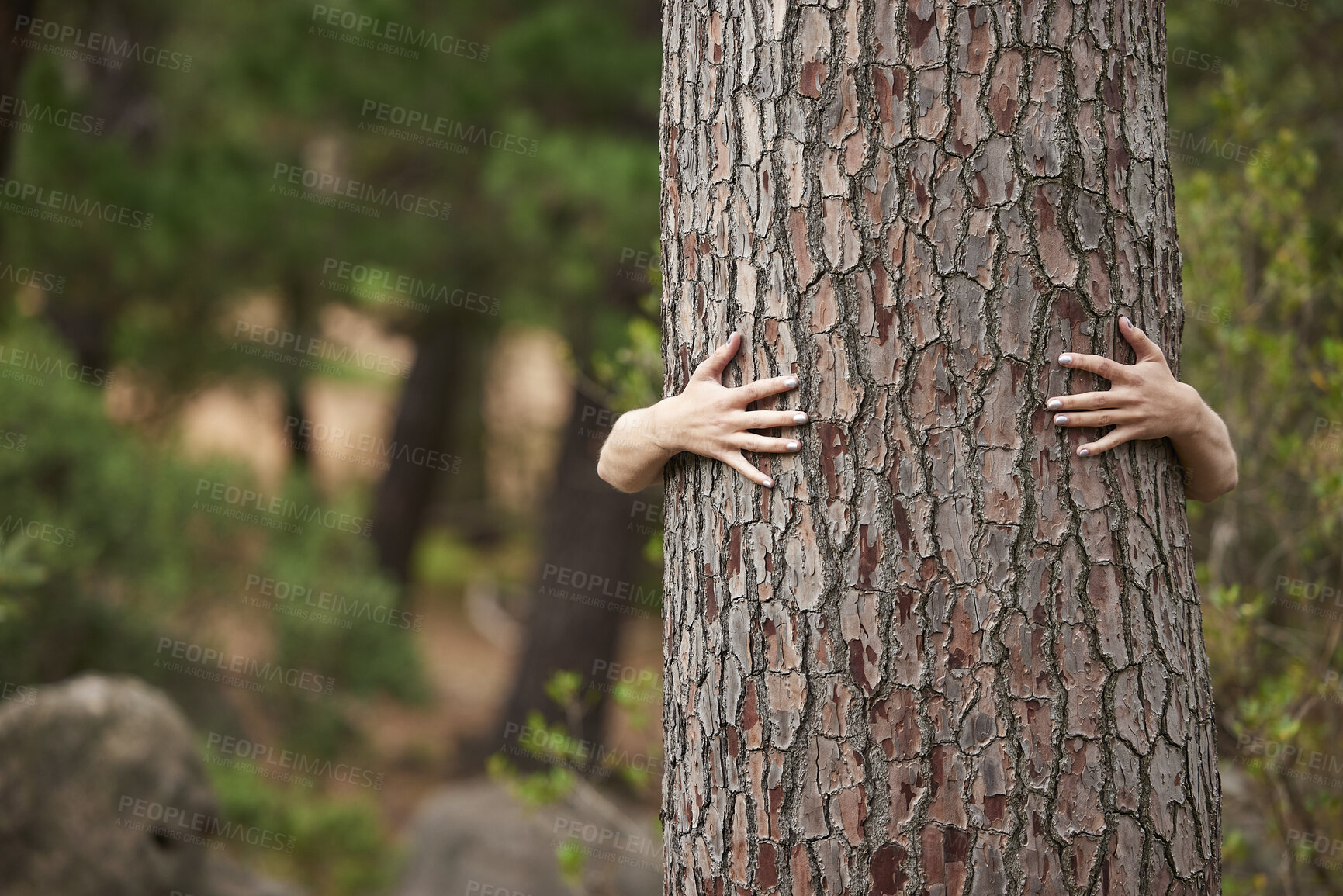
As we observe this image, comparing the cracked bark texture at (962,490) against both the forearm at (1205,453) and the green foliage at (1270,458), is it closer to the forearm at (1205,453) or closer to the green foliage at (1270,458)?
the forearm at (1205,453)

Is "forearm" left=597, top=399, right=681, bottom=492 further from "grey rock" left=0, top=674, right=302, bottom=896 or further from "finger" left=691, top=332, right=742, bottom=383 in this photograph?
"grey rock" left=0, top=674, right=302, bottom=896

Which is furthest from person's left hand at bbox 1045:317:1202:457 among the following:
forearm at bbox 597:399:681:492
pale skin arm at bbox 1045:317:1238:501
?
forearm at bbox 597:399:681:492

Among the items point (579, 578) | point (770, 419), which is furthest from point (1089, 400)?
point (579, 578)

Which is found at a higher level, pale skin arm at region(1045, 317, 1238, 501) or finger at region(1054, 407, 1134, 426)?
pale skin arm at region(1045, 317, 1238, 501)

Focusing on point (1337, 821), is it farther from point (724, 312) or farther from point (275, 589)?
point (275, 589)

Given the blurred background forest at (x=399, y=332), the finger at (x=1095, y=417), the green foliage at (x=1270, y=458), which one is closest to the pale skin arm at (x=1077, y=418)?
the finger at (x=1095, y=417)

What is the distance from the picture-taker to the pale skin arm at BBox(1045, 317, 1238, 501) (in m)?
1.45

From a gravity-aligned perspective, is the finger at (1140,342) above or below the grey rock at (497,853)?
above

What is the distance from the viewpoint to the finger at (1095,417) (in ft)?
4.75

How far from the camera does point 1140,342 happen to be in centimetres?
150

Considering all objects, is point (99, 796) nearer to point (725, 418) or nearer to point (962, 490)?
point (725, 418)

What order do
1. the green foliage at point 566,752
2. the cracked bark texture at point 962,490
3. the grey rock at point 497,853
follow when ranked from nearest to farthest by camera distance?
the cracked bark texture at point 962,490
the green foliage at point 566,752
the grey rock at point 497,853

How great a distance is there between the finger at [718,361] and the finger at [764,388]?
2.2 inches

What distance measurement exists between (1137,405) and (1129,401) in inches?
0.7
